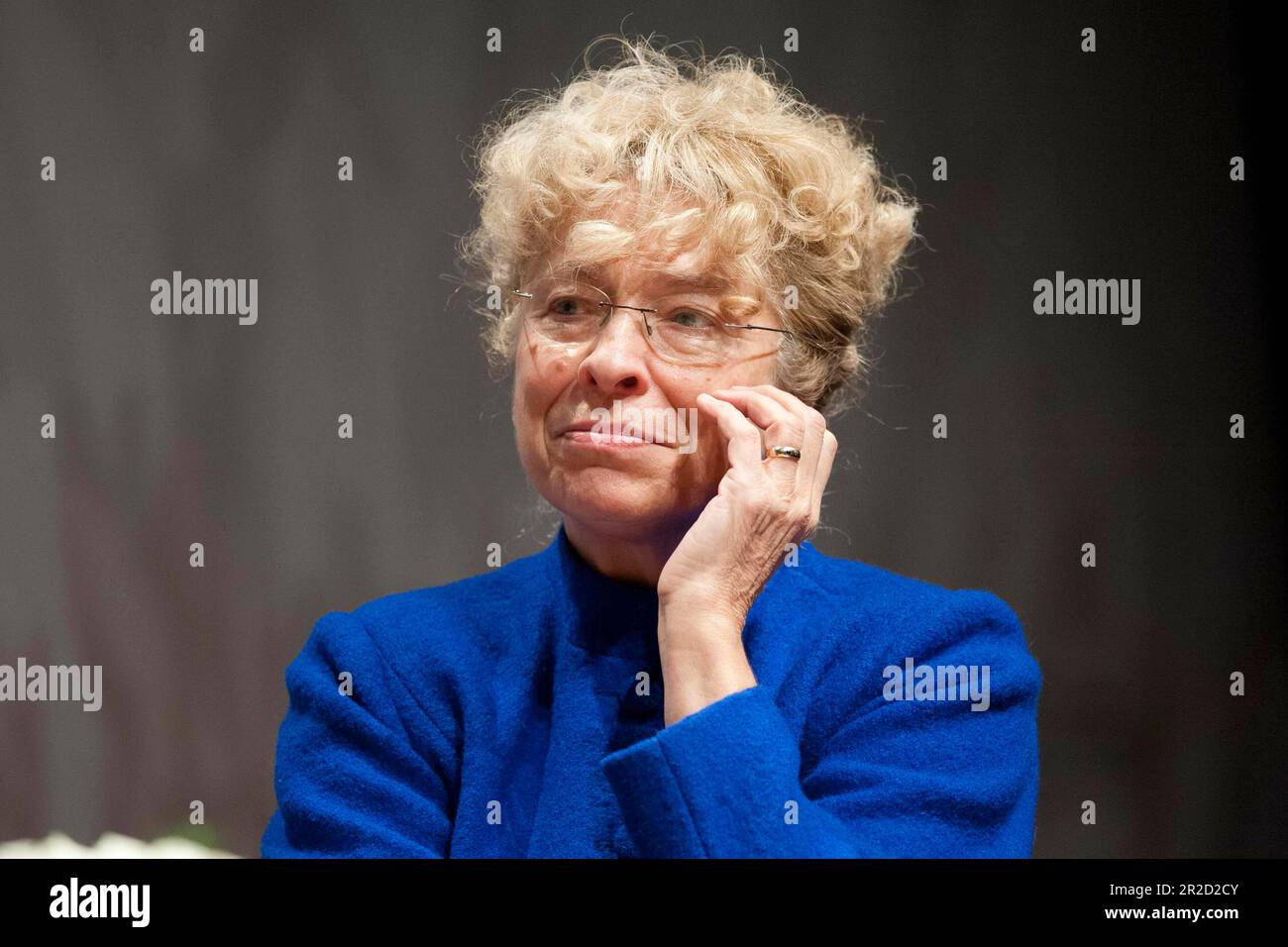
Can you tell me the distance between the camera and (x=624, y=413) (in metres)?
1.70

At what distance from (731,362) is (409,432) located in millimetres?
810

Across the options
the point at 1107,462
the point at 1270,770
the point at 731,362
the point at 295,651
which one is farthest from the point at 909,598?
the point at 295,651

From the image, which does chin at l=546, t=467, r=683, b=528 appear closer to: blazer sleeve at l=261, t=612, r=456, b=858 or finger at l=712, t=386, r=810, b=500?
finger at l=712, t=386, r=810, b=500

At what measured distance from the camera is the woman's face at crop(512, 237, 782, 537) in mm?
1694

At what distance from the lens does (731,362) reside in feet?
5.73

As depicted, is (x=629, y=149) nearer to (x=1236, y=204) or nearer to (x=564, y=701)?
(x=564, y=701)

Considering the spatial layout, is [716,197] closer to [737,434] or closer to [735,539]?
[737,434]

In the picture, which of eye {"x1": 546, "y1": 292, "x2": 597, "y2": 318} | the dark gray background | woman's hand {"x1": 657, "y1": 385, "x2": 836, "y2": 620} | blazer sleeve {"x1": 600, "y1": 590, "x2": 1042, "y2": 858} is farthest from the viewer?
the dark gray background

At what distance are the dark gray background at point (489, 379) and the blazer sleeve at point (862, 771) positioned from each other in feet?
1.95

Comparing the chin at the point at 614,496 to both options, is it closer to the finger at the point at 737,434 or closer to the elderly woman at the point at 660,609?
the elderly woman at the point at 660,609

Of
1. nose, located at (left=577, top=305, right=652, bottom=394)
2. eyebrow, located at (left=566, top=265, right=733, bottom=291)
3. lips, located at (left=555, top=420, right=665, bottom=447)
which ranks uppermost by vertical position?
eyebrow, located at (left=566, top=265, right=733, bottom=291)

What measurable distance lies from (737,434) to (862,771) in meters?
0.47

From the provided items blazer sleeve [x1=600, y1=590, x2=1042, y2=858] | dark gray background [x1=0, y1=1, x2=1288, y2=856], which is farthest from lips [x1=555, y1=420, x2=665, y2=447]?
dark gray background [x1=0, y1=1, x2=1288, y2=856]

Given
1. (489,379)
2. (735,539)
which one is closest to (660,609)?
(735,539)
